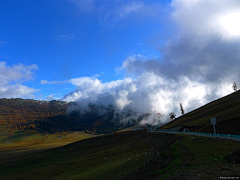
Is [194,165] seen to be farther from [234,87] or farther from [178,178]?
[234,87]

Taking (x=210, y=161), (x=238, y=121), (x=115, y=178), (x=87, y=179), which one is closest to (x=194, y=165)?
(x=210, y=161)

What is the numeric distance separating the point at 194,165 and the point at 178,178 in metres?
4.01

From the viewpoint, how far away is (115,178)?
22250mm

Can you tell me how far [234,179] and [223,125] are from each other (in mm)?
56575

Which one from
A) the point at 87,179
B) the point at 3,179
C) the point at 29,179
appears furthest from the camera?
the point at 3,179

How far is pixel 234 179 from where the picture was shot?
10.5m

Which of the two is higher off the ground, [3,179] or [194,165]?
[194,165]

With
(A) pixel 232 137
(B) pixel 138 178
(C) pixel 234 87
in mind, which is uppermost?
(C) pixel 234 87

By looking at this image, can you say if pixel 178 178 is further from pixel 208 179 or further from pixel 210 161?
pixel 210 161

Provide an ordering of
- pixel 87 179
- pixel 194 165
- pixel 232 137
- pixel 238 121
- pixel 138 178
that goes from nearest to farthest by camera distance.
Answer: pixel 194 165
pixel 138 178
pixel 87 179
pixel 232 137
pixel 238 121

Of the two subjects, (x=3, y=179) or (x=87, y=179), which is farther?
(x=3, y=179)

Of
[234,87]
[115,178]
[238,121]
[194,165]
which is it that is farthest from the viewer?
[234,87]

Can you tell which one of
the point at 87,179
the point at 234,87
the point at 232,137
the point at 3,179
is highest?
the point at 234,87

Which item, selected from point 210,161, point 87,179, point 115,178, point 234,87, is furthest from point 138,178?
point 234,87
